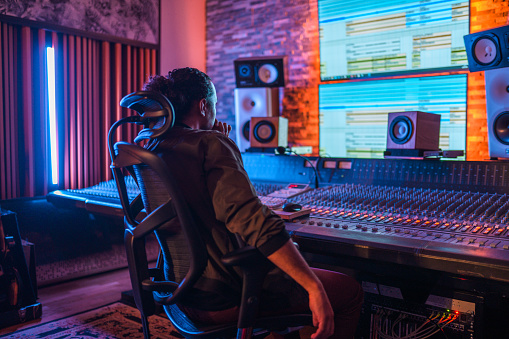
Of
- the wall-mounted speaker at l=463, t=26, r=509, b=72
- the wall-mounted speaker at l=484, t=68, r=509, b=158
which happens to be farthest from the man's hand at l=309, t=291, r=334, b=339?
the wall-mounted speaker at l=463, t=26, r=509, b=72

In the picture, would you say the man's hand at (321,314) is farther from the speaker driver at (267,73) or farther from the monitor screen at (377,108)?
the speaker driver at (267,73)

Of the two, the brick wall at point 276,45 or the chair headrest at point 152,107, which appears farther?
the brick wall at point 276,45

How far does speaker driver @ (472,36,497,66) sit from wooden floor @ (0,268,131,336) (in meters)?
2.91

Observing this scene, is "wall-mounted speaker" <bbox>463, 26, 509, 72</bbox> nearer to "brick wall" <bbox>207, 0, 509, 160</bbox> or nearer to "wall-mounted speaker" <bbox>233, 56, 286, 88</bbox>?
"wall-mounted speaker" <bbox>233, 56, 286, 88</bbox>

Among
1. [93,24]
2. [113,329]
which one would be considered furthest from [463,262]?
[93,24]

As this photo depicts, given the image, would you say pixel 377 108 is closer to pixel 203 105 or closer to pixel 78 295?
pixel 203 105

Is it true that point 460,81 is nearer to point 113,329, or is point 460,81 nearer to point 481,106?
point 481,106

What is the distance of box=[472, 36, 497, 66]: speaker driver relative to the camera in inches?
95.7

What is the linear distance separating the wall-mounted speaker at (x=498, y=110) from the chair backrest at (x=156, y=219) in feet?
6.37

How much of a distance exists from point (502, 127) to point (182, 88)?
76.0 inches

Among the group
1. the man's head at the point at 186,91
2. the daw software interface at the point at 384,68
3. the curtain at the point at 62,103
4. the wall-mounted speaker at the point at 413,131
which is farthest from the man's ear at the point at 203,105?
the daw software interface at the point at 384,68

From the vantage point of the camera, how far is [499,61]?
2.43 metres

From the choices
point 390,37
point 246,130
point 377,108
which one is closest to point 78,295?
point 246,130

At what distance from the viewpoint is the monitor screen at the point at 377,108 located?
3.65 meters
